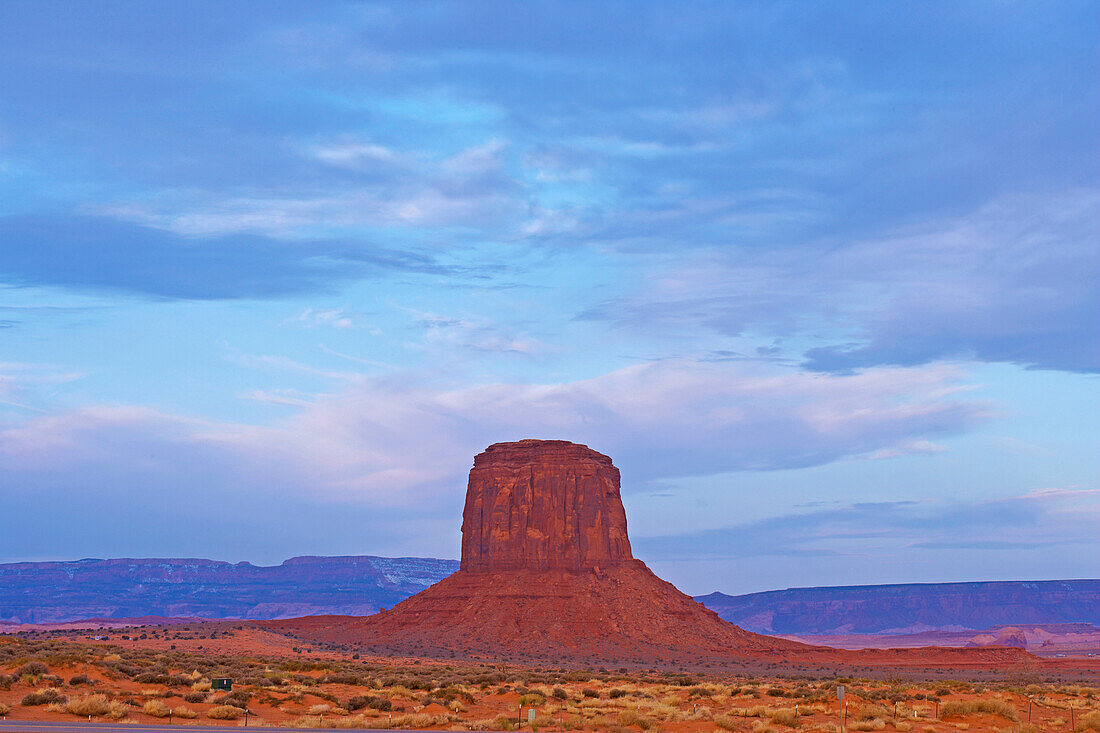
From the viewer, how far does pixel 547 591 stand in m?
110

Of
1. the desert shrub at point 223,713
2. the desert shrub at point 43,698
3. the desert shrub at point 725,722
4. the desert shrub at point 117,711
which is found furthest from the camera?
the desert shrub at point 725,722

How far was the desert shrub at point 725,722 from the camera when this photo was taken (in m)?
32.0

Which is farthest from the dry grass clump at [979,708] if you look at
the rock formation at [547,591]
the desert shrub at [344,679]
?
the rock formation at [547,591]

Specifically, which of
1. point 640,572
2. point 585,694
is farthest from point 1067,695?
point 640,572

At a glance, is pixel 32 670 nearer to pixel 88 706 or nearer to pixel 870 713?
pixel 88 706

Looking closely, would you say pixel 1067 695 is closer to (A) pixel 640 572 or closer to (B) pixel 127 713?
(B) pixel 127 713

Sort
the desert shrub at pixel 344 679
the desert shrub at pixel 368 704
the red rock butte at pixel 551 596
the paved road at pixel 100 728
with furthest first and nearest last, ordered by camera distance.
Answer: the red rock butte at pixel 551 596, the desert shrub at pixel 344 679, the desert shrub at pixel 368 704, the paved road at pixel 100 728

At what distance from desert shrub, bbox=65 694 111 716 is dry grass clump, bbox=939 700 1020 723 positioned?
1002 inches

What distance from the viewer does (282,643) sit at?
92000 mm

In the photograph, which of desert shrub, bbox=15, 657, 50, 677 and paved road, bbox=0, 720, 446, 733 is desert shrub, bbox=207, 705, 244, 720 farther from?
desert shrub, bbox=15, 657, 50, 677

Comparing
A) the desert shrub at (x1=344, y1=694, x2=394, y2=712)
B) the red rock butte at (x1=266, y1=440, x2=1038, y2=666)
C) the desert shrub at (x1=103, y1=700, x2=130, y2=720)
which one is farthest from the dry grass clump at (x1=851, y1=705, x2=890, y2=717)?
the red rock butte at (x1=266, y1=440, x2=1038, y2=666)

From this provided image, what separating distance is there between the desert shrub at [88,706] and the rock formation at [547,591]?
2509 inches

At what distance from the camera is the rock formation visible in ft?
332

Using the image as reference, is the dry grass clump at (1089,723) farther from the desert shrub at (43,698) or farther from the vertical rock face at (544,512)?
the vertical rock face at (544,512)
